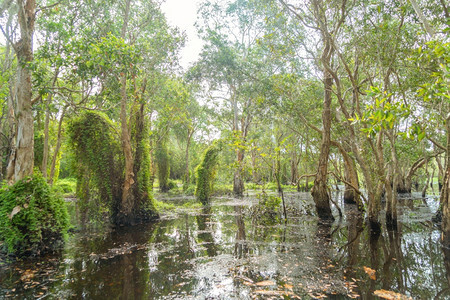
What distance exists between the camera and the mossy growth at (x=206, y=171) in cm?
1947

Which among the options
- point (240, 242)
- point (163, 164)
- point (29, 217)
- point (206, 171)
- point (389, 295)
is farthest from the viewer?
point (163, 164)

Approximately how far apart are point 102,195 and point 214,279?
7.71 meters

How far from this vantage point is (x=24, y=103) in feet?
25.5

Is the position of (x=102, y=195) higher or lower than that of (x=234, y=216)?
higher

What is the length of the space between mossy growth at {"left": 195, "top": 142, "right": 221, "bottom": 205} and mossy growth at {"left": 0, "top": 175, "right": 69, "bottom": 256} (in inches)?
489

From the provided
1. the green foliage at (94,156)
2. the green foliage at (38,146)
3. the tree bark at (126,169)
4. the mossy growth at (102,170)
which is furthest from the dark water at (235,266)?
the green foliage at (38,146)

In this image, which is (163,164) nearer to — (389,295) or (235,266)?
(235,266)

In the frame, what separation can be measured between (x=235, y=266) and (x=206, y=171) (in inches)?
533

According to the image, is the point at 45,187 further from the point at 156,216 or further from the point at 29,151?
the point at 156,216

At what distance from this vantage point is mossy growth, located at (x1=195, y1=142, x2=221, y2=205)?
63.9 feet

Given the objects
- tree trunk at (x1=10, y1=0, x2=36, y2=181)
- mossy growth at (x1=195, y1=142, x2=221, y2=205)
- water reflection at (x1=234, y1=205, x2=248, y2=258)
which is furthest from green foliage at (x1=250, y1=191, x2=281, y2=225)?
tree trunk at (x1=10, y1=0, x2=36, y2=181)

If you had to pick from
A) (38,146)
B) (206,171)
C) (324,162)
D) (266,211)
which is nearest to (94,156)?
(266,211)

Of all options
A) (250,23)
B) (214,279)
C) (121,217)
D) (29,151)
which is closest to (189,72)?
(250,23)

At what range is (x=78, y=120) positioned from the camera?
10.6m
